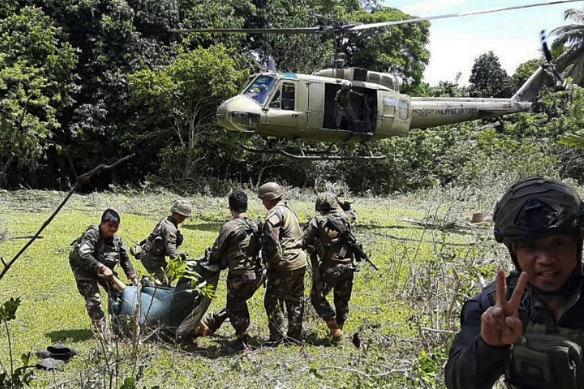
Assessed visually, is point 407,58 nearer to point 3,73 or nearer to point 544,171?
point 544,171

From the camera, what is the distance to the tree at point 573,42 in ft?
89.0

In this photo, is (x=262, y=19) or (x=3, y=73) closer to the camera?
(x=3, y=73)

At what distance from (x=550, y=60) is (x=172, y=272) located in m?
13.2

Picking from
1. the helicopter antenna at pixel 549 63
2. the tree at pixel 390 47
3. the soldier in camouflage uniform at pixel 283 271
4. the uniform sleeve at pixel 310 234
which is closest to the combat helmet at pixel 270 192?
the soldier in camouflage uniform at pixel 283 271

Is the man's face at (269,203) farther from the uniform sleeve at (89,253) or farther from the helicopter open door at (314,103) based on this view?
the helicopter open door at (314,103)

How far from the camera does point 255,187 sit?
22.8 meters

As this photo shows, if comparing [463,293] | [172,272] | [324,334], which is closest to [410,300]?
[324,334]

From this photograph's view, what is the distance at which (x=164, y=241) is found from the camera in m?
6.30

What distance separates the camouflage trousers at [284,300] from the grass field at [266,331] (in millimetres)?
173

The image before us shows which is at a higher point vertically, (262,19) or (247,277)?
(262,19)

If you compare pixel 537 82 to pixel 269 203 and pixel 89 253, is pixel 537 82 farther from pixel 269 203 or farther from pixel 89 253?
pixel 89 253

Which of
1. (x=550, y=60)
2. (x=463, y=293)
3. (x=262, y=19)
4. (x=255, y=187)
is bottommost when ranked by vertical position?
(x=255, y=187)

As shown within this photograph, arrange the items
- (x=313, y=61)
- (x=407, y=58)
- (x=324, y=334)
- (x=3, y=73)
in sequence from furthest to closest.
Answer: (x=407, y=58), (x=313, y=61), (x=3, y=73), (x=324, y=334)

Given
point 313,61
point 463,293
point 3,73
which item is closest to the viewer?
point 463,293
